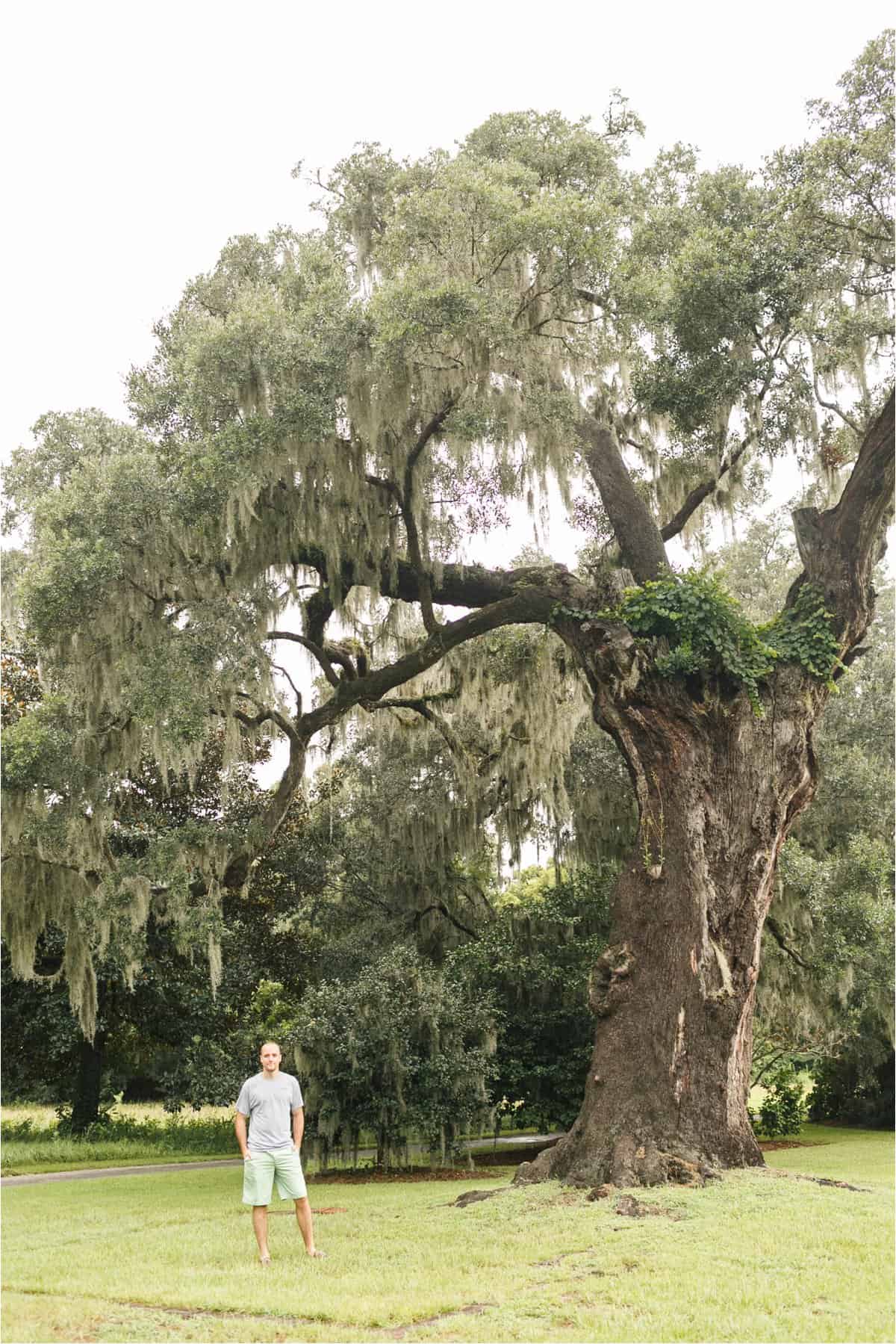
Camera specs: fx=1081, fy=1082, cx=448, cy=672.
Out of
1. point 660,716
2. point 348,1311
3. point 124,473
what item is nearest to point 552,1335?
point 348,1311

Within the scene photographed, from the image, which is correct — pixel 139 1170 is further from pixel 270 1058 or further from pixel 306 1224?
pixel 270 1058

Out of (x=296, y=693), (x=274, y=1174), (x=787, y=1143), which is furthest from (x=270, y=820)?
(x=787, y=1143)

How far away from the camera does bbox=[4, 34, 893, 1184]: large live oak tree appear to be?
412 inches

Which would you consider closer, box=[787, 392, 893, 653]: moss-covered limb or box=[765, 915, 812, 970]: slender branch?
box=[787, 392, 893, 653]: moss-covered limb

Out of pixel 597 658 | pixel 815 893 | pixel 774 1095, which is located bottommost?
pixel 774 1095

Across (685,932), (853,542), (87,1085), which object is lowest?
(87,1085)

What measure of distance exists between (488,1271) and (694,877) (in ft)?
15.8

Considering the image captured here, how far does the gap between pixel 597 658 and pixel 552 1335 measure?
7458mm

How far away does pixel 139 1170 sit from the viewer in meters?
15.4

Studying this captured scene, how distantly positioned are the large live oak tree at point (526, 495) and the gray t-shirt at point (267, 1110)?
3.47 meters

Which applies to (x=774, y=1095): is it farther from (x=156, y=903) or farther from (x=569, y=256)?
(x=569, y=256)

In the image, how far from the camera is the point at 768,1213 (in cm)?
764

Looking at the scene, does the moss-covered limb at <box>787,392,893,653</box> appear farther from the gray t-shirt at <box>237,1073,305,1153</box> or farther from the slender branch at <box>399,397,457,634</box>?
the gray t-shirt at <box>237,1073,305,1153</box>

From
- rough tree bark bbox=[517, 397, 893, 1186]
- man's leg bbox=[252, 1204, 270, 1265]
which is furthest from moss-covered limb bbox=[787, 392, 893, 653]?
man's leg bbox=[252, 1204, 270, 1265]
